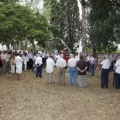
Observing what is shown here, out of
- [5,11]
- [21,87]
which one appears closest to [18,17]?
[5,11]

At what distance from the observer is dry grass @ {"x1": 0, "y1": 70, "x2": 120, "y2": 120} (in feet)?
27.2

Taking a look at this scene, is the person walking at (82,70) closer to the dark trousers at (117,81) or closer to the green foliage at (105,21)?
the dark trousers at (117,81)

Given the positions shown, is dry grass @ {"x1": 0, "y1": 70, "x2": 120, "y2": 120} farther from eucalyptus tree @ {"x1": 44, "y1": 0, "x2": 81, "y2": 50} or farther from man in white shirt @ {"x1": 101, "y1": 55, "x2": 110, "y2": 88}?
eucalyptus tree @ {"x1": 44, "y1": 0, "x2": 81, "y2": 50}

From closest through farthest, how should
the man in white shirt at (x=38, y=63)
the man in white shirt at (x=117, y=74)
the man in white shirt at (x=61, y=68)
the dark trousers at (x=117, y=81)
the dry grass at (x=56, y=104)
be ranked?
the dry grass at (x=56, y=104) < the man in white shirt at (x=117, y=74) < the dark trousers at (x=117, y=81) < the man in white shirt at (x=61, y=68) < the man in white shirt at (x=38, y=63)

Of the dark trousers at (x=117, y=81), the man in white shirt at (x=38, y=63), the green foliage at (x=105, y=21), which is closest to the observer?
the dark trousers at (x=117, y=81)

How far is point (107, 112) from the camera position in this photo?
8.82 m

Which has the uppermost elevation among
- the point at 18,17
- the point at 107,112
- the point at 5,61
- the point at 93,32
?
the point at 18,17

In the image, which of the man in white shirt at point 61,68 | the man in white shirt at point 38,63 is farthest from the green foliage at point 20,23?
the man in white shirt at point 61,68

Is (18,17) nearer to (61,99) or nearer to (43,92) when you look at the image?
(43,92)

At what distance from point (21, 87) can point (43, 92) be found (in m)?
1.74

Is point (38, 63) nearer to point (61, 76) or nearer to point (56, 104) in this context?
point (61, 76)

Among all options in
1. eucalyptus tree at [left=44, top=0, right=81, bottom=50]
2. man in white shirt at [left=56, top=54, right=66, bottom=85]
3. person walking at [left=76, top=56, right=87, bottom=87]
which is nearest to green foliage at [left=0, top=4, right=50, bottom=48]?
man in white shirt at [left=56, top=54, right=66, bottom=85]

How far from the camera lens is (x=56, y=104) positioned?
32.4ft

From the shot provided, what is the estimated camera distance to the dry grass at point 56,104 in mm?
8281
